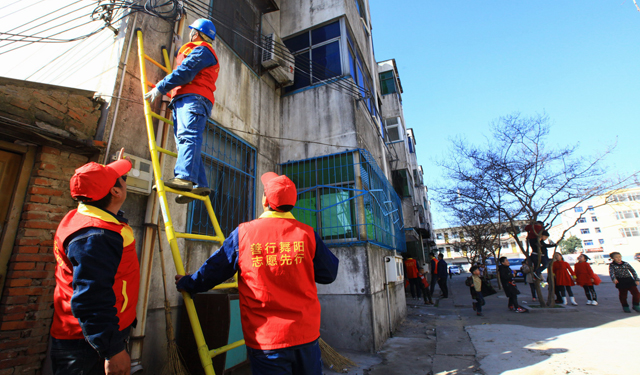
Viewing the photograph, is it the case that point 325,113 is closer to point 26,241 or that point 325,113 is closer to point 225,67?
point 225,67

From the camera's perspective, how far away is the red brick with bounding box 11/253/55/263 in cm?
A: 239

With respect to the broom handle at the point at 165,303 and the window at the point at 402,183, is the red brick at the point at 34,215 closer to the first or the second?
the broom handle at the point at 165,303

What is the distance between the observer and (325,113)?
6.64 m

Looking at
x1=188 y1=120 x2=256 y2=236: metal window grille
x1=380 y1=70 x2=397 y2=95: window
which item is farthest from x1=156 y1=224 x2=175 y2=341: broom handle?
x1=380 y1=70 x2=397 y2=95: window

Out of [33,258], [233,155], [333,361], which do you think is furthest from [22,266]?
[333,361]

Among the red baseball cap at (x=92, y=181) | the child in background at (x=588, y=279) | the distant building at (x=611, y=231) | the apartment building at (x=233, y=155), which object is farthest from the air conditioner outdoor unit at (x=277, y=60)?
the distant building at (x=611, y=231)

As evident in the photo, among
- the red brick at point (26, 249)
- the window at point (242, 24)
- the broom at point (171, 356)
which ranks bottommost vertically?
the broom at point (171, 356)

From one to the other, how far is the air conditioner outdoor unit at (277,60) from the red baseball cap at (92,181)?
Result: 5.04 m

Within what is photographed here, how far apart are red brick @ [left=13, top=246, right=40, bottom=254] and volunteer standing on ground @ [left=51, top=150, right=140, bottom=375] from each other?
1021 mm

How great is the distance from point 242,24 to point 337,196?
4.14m

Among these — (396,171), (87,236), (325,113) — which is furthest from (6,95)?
(396,171)

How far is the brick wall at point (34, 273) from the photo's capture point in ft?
7.43

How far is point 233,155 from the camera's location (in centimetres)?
511

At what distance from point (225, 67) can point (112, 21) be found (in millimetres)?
1830
